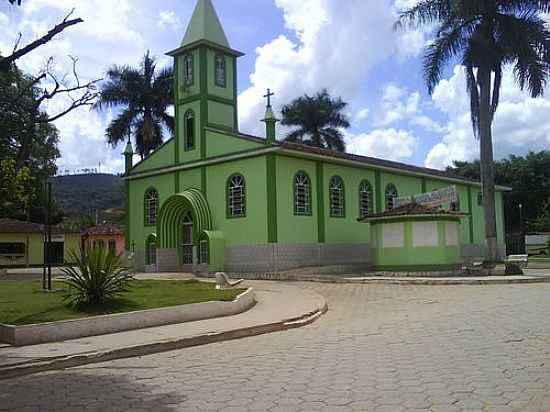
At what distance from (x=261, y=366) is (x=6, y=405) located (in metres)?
3.20

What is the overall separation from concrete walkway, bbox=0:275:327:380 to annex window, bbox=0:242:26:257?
3340 centimetres

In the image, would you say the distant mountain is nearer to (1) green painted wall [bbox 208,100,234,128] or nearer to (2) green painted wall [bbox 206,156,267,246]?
(1) green painted wall [bbox 208,100,234,128]

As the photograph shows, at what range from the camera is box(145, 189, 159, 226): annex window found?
1303 inches

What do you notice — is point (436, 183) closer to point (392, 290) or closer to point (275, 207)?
point (275, 207)

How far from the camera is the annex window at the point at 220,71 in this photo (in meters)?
31.0

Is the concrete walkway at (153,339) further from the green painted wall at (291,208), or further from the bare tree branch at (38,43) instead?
the green painted wall at (291,208)

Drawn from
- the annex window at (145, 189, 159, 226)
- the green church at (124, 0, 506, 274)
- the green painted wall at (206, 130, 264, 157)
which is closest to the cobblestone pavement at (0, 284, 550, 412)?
the green church at (124, 0, 506, 274)

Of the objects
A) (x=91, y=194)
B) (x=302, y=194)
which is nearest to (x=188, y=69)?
(x=302, y=194)

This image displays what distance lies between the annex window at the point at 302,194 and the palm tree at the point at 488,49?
271 inches

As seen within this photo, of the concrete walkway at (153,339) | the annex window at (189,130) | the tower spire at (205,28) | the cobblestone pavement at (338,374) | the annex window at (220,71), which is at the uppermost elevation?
the tower spire at (205,28)

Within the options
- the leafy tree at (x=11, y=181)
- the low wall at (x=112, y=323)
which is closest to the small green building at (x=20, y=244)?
the leafy tree at (x=11, y=181)

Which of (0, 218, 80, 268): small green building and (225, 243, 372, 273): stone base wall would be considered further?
(0, 218, 80, 268): small green building

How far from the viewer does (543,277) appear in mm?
22062

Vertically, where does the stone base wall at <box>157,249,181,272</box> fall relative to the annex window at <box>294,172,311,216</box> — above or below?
below
